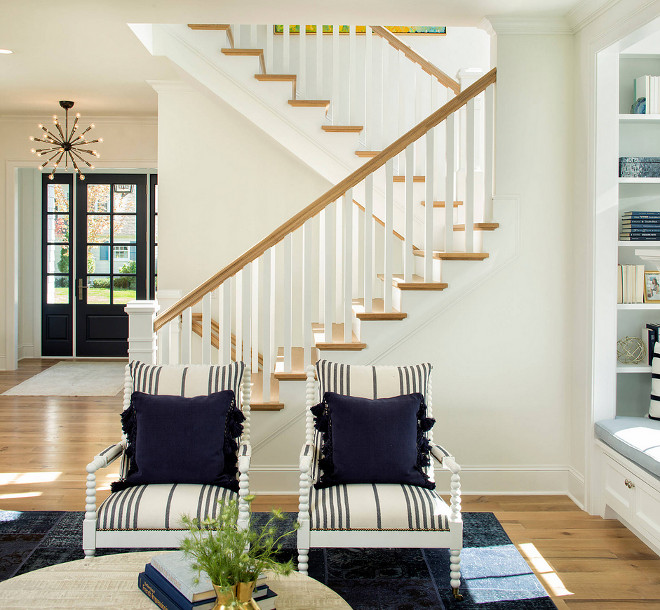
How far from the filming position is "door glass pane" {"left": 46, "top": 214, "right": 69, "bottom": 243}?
28.6ft

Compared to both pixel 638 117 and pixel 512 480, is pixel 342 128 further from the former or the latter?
pixel 512 480

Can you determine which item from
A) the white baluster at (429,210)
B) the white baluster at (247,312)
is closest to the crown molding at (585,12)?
the white baluster at (429,210)

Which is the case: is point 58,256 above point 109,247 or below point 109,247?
below

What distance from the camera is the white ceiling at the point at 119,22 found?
371 cm

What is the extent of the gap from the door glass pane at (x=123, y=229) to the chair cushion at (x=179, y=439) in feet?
19.6

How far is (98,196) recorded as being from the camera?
866cm

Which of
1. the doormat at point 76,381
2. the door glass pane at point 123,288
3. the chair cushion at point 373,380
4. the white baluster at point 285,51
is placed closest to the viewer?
the chair cushion at point 373,380

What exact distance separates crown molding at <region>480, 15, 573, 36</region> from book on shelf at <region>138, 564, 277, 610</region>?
3213 millimetres

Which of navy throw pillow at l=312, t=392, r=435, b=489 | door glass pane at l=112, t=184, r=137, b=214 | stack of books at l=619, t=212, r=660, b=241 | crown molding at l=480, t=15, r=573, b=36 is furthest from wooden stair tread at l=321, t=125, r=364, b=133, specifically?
door glass pane at l=112, t=184, r=137, b=214

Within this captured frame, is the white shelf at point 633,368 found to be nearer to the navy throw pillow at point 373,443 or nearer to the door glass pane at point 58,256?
the navy throw pillow at point 373,443

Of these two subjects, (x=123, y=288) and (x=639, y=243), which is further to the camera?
(x=123, y=288)

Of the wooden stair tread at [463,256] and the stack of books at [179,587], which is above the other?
the wooden stair tread at [463,256]

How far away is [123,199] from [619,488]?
6.96 m

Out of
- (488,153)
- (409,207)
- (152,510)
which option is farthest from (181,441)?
(488,153)
